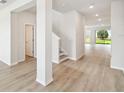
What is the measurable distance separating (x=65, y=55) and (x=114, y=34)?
9.01 ft

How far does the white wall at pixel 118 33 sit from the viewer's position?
3596 millimetres

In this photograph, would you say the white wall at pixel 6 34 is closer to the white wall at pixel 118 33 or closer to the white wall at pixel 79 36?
the white wall at pixel 79 36

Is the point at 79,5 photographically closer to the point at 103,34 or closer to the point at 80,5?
the point at 80,5

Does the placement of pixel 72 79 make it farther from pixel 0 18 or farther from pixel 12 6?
pixel 0 18

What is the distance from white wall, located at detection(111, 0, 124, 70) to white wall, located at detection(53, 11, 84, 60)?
1.88 metres

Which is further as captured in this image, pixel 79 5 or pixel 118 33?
pixel 79 5

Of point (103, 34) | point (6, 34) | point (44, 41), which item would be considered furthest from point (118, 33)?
point (103, 34)

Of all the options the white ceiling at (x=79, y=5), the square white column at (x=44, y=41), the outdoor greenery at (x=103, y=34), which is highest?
the white ceiling at (x=79, y=5)

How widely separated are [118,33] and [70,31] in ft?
7.73

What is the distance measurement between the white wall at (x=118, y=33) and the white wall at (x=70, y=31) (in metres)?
1.88

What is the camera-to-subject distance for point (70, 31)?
17.3 ft

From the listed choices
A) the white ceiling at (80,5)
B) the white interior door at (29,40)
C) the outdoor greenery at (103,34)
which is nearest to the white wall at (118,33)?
the white ceiling at (80,5)

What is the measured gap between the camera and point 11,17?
4172 millimetres

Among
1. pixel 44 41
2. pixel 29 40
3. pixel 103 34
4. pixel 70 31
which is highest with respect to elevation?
pixel 103 34
